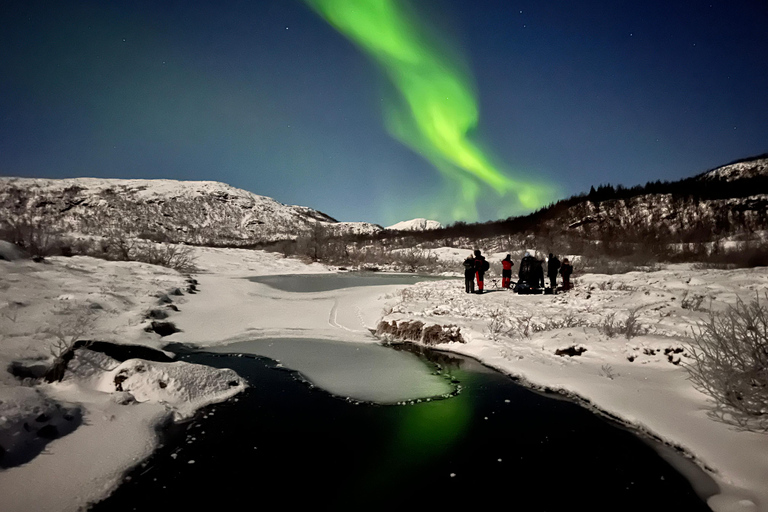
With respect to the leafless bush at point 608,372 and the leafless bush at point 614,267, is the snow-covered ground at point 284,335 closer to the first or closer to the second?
the leafless bush at point 608,372

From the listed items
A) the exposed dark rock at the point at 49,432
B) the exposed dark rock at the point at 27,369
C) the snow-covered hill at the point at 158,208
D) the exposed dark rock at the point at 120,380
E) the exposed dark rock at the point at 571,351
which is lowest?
the exposed dark rock at the point at 49,432

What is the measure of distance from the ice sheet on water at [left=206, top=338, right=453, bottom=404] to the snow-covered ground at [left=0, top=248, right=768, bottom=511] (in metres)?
1.00

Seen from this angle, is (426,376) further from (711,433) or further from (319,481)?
(711,433)

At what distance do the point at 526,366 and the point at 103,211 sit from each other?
148 meters

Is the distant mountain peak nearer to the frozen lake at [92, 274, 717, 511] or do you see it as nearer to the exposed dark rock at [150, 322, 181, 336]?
the frozen lake at [92, 274, 717, 511]

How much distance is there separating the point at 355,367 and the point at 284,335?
374 cm

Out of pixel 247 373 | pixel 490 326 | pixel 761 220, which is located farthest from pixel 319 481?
pixel 761 220

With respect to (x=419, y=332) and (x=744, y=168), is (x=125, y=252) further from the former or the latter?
(x=744, y=168)

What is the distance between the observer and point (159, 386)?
220 inches

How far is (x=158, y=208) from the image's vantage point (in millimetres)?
129000

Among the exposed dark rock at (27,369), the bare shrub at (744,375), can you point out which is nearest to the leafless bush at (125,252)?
the exposed dark rock at (27,369)

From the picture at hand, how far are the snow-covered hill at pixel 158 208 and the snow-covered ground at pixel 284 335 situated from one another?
94.4 m

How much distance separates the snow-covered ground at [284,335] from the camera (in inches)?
147

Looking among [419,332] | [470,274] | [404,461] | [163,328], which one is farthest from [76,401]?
[470,274]
